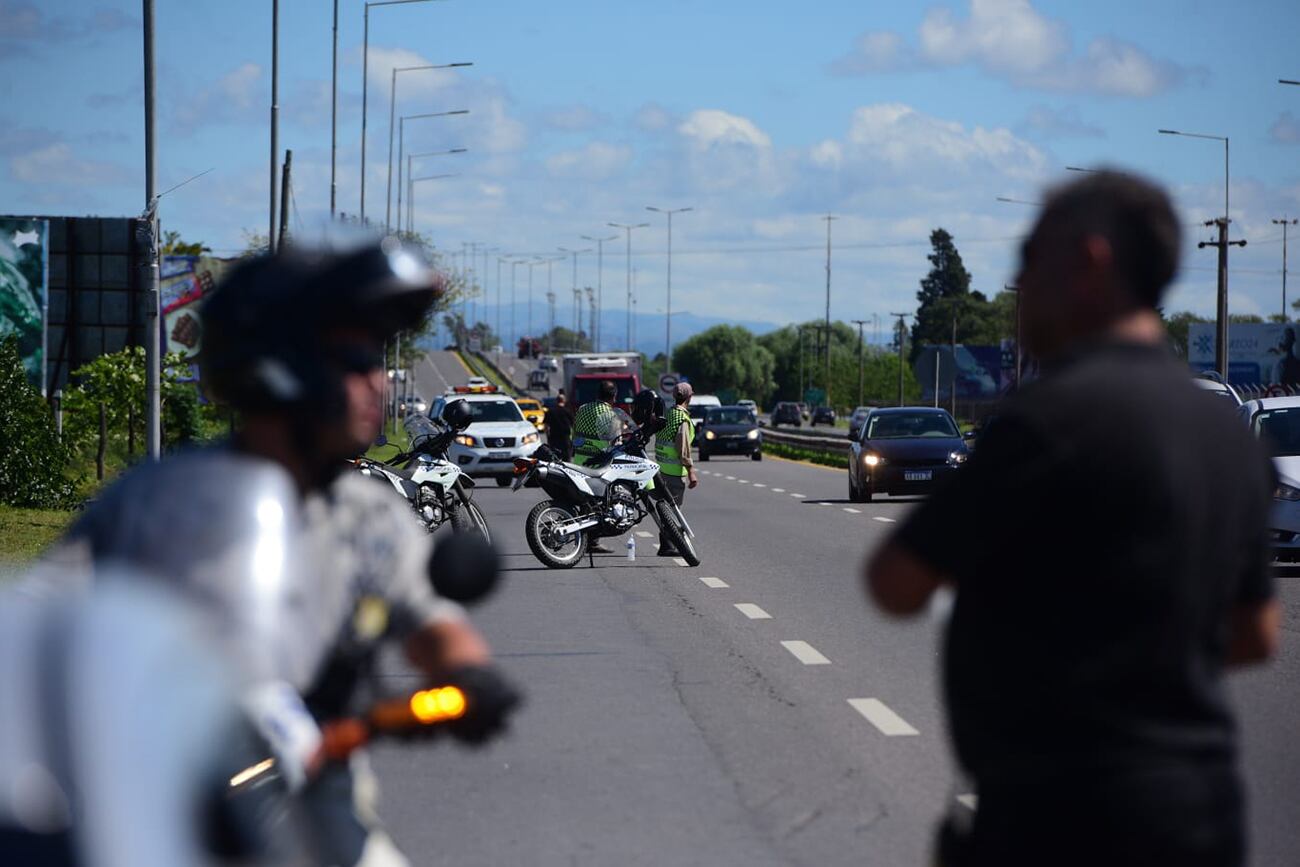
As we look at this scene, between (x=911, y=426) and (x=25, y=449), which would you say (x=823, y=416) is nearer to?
(x=911, y=426)

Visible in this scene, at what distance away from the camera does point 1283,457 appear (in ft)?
58.2

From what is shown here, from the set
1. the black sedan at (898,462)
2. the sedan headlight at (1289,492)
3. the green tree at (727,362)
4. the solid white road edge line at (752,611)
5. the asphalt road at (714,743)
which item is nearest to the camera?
the asphalt road at (714,743)

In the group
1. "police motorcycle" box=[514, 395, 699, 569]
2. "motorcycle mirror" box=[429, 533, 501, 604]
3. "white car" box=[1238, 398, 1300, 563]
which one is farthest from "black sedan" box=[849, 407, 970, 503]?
"motorcycle mirror" box=[429, 533, 501, 604]

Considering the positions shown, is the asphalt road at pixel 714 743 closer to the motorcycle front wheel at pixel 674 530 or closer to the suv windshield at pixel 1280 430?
the motorcycle front wheel at pixel 674 530

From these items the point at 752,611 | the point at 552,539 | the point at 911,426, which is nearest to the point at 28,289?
the point at 911,426

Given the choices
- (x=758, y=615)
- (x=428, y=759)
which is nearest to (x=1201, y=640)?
(x=428, y=759)

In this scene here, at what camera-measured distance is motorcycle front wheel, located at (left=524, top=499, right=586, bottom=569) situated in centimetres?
1797

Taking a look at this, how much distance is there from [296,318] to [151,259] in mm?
19485

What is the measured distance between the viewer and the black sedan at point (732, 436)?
5509 centimetres

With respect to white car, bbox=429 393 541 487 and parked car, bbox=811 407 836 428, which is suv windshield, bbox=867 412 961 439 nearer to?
white car, bbox=429 393 541 487

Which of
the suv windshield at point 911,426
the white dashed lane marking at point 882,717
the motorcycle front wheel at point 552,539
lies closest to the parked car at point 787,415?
the suv windshield at point 911,426

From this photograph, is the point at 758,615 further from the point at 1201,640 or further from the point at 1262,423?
the point at 1201,640

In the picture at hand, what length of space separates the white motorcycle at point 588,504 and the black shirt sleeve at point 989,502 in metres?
14.9

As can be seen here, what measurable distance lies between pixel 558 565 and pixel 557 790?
10.4 m
